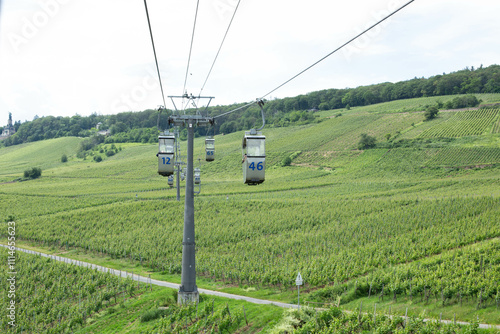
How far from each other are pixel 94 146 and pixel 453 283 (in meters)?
159

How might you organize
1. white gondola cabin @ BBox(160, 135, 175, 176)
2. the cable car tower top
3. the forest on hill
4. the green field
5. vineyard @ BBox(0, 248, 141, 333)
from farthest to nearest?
the forest on hill
the green field
vineyard @ BBox(0, 248, 141, 333)
white gondola cabin @ BBox(160, 135, 175, 176)
the cable car tower top

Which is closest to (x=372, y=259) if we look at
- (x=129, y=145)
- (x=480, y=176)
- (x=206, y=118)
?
(x=206, y=118)

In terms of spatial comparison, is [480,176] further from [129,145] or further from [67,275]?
[129,145]

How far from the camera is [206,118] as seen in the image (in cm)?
1972

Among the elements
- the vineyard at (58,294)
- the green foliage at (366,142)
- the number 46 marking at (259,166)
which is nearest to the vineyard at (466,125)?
the green foliage at (366,142)

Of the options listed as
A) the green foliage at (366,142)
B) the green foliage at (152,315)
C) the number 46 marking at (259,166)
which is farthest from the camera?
the green foliage at (366,142)

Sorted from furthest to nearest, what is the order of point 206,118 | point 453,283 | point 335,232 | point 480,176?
point 480,176 → point 335,232 → point 453,283 → point 206,118

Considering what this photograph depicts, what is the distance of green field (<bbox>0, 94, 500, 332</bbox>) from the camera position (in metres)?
25.8

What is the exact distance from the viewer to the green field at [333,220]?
25.8 metres

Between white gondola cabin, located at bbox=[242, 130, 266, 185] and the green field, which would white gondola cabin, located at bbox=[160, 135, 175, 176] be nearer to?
white gondola cabin, located at bbox=[242, 130, 266, 185]

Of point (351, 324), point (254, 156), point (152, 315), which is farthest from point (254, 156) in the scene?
point (152, 315)

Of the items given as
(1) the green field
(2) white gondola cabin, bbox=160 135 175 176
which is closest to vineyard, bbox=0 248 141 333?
(1) the green field

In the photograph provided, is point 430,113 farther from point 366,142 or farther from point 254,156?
point 254,156

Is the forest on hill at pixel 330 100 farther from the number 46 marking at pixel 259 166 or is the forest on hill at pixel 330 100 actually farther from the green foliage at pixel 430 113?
the number 46 marking at pixel 259 166
